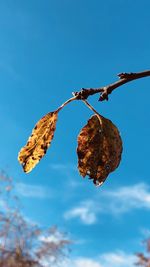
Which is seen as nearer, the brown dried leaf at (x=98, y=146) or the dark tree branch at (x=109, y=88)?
the dark tree branch at (x=109, y=88)

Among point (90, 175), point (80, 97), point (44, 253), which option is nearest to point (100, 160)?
point (90, 175)

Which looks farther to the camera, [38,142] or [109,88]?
[38,142]

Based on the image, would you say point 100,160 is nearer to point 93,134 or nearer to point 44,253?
point 93,134
